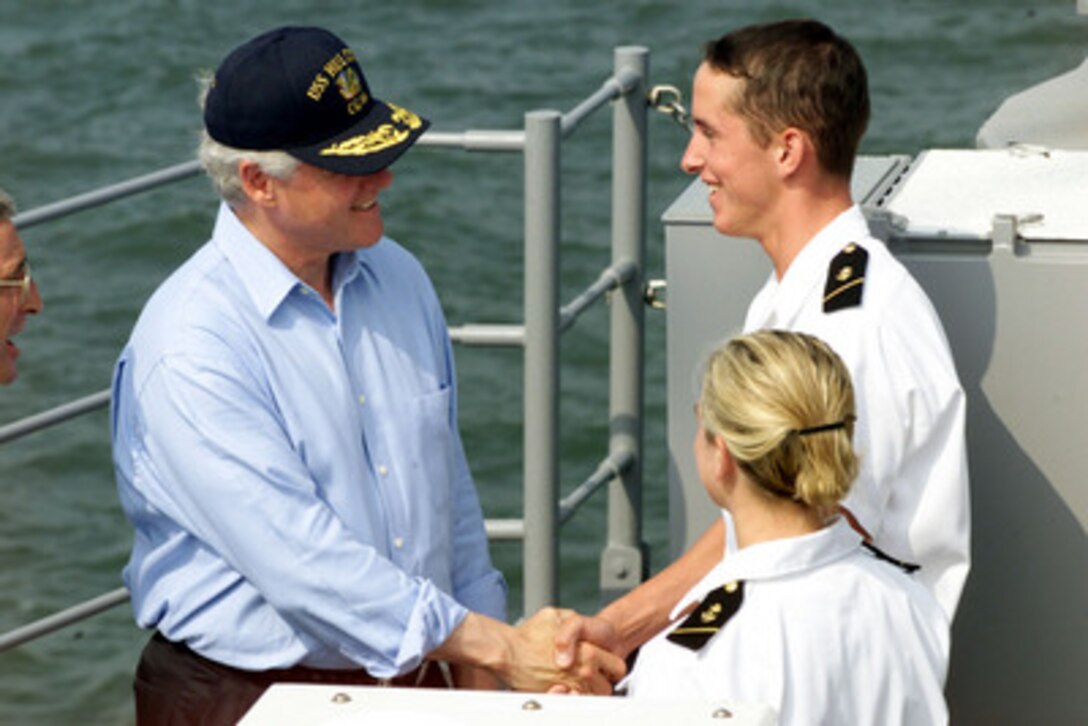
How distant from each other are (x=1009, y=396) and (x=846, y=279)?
56cm

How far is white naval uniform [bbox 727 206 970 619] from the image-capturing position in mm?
3111

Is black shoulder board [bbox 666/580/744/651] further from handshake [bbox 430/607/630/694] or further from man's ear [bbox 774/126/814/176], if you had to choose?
man's ear [bbox 774/126/814/176]

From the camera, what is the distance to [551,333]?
4270 mm

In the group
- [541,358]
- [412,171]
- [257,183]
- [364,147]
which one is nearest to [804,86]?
[364,147]

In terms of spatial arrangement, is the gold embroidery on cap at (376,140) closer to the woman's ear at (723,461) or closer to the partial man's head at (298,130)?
the partial man's head at (298,130)

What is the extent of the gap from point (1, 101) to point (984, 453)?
31.0 ft

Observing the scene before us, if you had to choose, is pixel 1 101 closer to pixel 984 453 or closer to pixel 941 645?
pixel 984 453

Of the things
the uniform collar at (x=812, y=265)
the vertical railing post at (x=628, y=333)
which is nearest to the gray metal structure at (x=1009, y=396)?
the uniform collar at (x=812, y=265)

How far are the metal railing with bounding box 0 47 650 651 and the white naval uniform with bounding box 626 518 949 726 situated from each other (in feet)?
4.93

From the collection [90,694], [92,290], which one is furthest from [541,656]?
[92,290]

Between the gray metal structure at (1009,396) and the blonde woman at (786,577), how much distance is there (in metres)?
0.95

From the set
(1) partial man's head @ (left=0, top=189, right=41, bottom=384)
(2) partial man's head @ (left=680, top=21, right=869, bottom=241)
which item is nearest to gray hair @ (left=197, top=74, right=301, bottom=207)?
(1) partial man's head @ (left=0, top=189, right=41, bottom=384)

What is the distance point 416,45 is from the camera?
41.7 feet

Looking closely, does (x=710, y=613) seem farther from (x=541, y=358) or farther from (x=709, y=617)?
(x=541, y=358)
